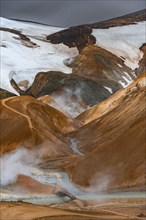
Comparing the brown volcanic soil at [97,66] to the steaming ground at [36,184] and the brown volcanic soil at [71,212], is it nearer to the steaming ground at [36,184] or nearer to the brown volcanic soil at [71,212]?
the steaming ground at [36,184]

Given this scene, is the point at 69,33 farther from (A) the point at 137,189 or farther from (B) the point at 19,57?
(A) the point at 137,189

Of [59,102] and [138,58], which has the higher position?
[138,58]

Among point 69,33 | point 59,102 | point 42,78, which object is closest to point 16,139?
point 59,102

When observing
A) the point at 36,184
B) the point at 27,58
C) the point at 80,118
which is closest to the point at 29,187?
the point at 36,184

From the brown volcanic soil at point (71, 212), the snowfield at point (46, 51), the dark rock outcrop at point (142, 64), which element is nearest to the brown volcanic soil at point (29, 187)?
the brown volcanic soil at point (71, 212)

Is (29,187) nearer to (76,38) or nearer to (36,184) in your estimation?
(36,184)

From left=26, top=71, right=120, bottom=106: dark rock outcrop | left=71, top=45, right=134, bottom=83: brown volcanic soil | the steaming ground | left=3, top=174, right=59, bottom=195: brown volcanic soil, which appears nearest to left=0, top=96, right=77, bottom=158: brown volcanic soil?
the steaming ground

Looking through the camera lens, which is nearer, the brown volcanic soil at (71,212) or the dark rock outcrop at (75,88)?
the brown volcanic soil at (71,212)
